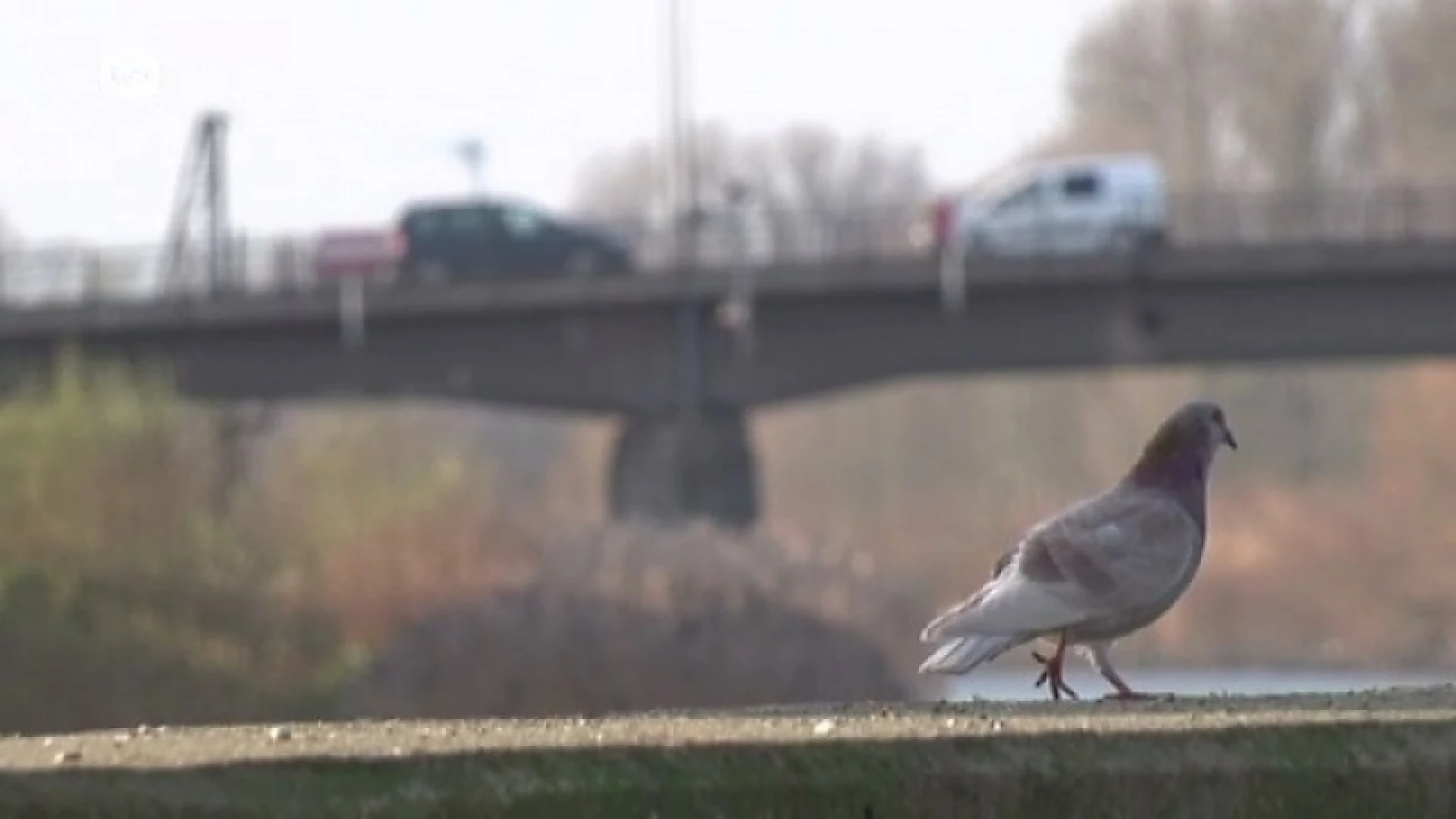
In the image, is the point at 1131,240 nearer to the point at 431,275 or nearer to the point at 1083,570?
the point at 431,275

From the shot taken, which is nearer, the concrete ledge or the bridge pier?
the concrete ledge

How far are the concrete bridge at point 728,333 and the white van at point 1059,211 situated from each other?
155 inches

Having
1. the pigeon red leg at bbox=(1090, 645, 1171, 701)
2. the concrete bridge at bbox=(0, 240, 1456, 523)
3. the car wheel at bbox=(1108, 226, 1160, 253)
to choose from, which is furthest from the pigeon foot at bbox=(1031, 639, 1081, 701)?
the car wheel at bbox=(1108, 226, 1160, 253)

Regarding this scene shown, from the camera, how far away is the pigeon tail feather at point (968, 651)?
37.5 ft

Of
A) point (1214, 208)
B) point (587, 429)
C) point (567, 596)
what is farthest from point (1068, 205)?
point (587, 429)

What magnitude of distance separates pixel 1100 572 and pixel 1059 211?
64.1 m

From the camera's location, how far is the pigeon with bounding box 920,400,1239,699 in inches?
455

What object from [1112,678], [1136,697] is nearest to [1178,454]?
[1112,678]

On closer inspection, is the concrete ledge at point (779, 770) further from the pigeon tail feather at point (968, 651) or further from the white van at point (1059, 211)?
the white van at point (1059, 211)

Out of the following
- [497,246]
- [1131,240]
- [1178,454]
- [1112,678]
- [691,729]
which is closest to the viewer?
[691,729]

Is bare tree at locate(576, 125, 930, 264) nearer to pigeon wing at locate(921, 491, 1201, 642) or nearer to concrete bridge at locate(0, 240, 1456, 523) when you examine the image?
concrete bridge at locate(0, 240, 1456, 523)

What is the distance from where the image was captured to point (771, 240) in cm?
7206

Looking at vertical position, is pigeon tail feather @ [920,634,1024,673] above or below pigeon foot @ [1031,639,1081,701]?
above

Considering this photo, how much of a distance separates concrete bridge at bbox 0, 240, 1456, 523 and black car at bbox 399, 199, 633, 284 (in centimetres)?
251
